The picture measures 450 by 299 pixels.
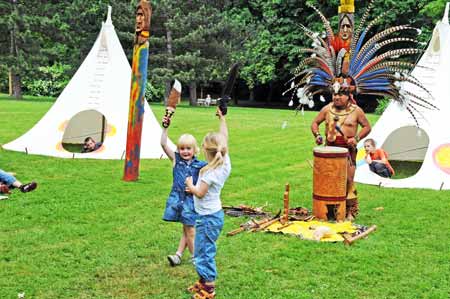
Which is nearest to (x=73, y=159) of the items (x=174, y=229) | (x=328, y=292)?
(x=174, y=229)

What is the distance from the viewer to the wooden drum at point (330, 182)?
7.28 metres

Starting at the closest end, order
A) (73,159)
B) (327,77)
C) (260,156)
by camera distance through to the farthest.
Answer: (327,77), (73,159), (260,156)

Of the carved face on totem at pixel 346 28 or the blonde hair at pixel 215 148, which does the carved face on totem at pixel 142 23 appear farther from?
the blonde hair at pixel 215 148

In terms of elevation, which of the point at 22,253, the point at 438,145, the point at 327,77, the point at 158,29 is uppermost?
the point at 158,29

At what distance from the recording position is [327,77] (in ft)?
27.0

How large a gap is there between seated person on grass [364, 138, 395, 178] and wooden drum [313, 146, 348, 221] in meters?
3.22

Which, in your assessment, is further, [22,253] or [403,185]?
[403,185]

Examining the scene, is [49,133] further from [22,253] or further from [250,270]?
[250,270]

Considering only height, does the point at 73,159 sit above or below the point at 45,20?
below

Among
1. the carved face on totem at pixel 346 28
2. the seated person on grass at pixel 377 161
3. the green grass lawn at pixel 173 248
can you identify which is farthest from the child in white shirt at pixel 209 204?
the seated person on grass at pixel 377 161

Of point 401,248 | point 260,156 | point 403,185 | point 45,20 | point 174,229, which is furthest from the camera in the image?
point 45,20

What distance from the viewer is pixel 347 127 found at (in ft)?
25.7

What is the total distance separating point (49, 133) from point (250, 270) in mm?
8275

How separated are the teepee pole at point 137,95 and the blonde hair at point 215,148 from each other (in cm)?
539
